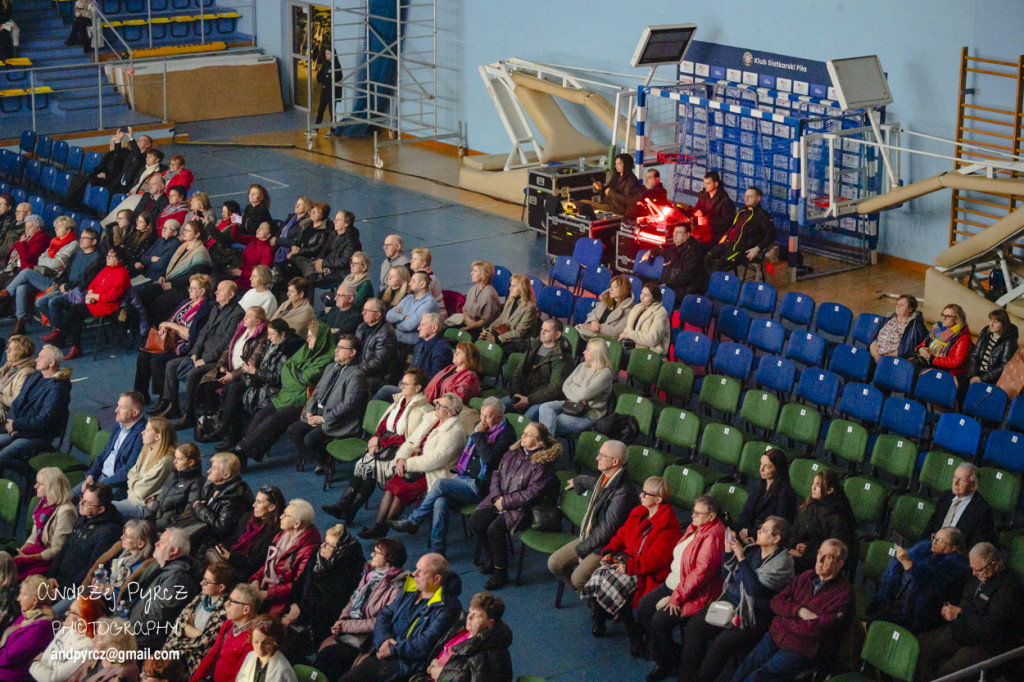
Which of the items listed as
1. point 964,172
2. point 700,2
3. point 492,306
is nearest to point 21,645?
point 492,306

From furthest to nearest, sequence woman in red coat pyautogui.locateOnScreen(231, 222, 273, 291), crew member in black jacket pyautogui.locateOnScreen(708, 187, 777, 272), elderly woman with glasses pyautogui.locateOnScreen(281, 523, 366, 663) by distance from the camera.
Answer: crew member in black jacket pyautogui.locateOnScreen(708, 187, 777, 272) < woman in red coat pyautogui.locateOnScreen(231, 222, 273, 291) < elderly woman with glasses pyautogui.locateOnScreen(281, 523, 366, 663)

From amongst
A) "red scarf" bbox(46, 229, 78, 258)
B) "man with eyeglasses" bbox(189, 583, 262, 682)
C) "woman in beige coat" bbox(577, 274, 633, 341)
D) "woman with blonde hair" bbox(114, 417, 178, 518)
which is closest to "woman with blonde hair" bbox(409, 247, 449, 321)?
"woman in beige coat" bbox(577, 274, 633, 341)

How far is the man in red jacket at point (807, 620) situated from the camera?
6.04m

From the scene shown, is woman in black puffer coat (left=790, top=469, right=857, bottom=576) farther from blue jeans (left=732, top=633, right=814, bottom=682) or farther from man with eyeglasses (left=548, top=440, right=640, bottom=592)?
man with eyeglasses (left=548, top=440, right=640, bottom=592)

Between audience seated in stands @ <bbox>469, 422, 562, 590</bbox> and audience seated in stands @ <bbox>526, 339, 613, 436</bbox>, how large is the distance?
1053 millimetres

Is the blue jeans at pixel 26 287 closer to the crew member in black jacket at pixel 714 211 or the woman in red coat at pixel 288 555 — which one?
the woman in red coat at pixel 288 555

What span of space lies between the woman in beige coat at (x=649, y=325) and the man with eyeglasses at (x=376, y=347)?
189 centimetres

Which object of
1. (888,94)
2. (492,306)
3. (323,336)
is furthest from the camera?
(888,94)

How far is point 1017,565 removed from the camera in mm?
6621

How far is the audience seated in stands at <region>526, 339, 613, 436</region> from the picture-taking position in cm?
864

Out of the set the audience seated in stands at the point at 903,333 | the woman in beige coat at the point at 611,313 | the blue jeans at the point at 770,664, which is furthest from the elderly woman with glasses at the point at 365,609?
the audience seated in stands at the point at 903,333

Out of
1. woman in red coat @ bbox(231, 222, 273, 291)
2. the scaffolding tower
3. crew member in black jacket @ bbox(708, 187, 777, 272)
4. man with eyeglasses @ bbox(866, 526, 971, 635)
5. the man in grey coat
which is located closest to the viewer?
man with eyeglasses @ bbox(866, 526, 971, 635)

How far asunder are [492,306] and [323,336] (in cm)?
164

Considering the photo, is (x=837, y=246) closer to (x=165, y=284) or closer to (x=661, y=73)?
(x=661, y=73)
